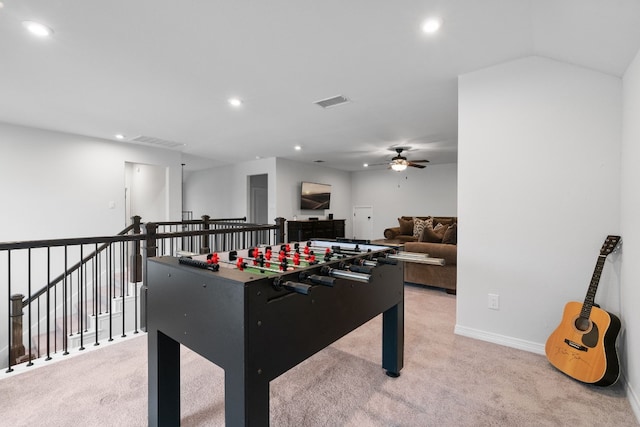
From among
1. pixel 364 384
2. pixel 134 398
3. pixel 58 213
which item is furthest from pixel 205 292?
pixel 58 213

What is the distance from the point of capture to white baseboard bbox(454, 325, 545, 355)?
2.21 m

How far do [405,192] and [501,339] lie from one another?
19.2 ft

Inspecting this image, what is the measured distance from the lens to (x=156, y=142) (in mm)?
5051

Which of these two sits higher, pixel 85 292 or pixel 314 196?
pixel 314 196

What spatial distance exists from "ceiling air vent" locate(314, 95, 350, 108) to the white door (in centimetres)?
540

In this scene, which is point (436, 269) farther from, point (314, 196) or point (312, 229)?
point (314, 196)

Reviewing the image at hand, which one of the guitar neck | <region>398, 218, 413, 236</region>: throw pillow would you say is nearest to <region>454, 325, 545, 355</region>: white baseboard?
the guitar neck

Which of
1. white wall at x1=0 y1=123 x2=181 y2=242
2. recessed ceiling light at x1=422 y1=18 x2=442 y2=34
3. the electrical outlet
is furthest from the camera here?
white wall at x1=0 y1=123 x2=181 y2=242

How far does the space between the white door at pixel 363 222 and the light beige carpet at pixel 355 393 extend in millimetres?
6245

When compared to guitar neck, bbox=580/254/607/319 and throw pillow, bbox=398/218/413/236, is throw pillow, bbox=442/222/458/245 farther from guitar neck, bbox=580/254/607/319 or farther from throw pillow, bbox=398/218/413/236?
throw pillow, bbox=398/218/413/236

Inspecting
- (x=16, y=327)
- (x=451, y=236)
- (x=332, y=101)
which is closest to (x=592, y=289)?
(x=451, y=236)

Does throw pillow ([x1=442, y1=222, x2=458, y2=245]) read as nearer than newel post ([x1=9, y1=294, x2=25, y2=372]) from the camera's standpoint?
No

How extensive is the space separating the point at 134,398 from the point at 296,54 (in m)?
2.52

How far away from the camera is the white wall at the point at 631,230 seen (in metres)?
1.58
